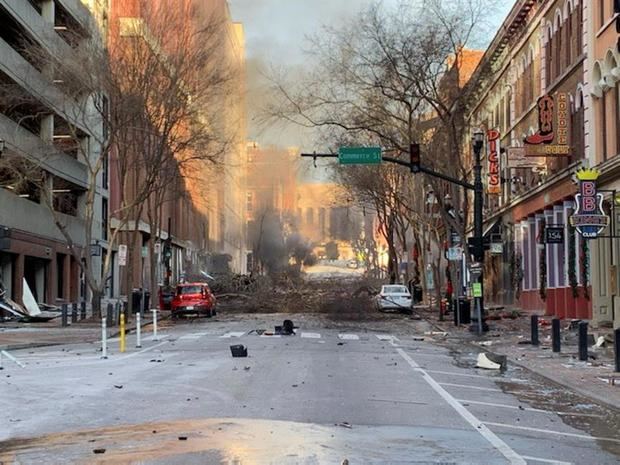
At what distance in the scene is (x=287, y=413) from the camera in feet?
32.6

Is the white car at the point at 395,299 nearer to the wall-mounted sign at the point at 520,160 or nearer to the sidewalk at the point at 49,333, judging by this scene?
the wall-mounted sign at the point at 520,160

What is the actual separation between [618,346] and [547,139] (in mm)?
17918

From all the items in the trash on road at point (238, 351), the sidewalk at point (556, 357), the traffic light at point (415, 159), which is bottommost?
the sidewalk at point (556, 357)

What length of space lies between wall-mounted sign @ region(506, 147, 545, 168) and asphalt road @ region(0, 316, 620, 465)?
17673 mm

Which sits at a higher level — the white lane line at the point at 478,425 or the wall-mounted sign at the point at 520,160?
the wall-mounted sign at the point at 520,160

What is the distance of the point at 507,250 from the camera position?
45281mm

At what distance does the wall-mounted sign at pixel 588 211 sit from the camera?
22.4 m

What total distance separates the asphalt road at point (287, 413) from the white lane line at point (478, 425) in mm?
17

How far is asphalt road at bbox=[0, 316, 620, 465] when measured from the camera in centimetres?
766

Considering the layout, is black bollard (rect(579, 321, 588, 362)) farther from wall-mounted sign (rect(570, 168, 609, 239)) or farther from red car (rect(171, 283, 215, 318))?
red car (rect(171, 283, 215, 318))

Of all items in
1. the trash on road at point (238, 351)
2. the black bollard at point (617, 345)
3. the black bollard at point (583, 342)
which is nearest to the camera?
the black bollard at point (617, 345)

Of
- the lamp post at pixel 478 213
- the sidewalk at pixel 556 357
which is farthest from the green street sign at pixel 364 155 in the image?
the sidewalk at pixel 556 357

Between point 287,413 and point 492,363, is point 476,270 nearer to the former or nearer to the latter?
point 492,363

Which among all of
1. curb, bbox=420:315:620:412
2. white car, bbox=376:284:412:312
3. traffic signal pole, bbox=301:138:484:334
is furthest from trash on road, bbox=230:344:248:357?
white car, bbox=376:284:412:312
